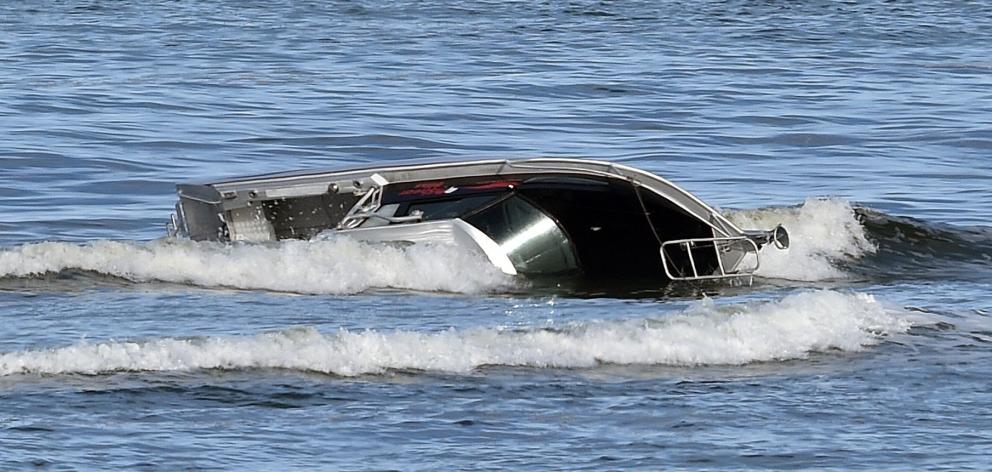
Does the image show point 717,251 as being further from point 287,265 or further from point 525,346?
point 525,346

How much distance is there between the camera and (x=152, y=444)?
33.3 feet

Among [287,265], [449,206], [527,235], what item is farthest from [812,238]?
[287,265]

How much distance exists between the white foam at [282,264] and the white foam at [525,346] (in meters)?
3.13

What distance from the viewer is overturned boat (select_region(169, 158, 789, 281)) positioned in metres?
17.4

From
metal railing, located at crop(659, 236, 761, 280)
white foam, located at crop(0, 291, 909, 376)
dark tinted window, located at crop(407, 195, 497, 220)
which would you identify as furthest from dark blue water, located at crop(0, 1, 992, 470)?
dark tinted window, located at crop(407, 195, 497, 220)

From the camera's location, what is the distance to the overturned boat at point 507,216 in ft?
57.1

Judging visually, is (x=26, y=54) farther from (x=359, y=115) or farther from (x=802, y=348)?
(x=802, y=348)

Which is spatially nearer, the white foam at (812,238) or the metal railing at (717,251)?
the metal railing at (717,251)

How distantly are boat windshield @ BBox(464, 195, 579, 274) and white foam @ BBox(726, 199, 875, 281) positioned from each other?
208 centimetres

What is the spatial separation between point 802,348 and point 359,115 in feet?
64.2

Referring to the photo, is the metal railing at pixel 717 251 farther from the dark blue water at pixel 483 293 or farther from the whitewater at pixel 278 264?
the whitewater at pixel 278 264

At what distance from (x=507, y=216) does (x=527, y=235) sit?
0.33m

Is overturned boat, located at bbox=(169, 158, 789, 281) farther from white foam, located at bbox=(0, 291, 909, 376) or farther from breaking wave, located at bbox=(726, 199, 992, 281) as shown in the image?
white foam, located at bbox=(0, 291, 909, 376)

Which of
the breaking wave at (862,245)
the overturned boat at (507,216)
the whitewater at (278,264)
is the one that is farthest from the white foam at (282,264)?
the breaking wave at (862,245)
